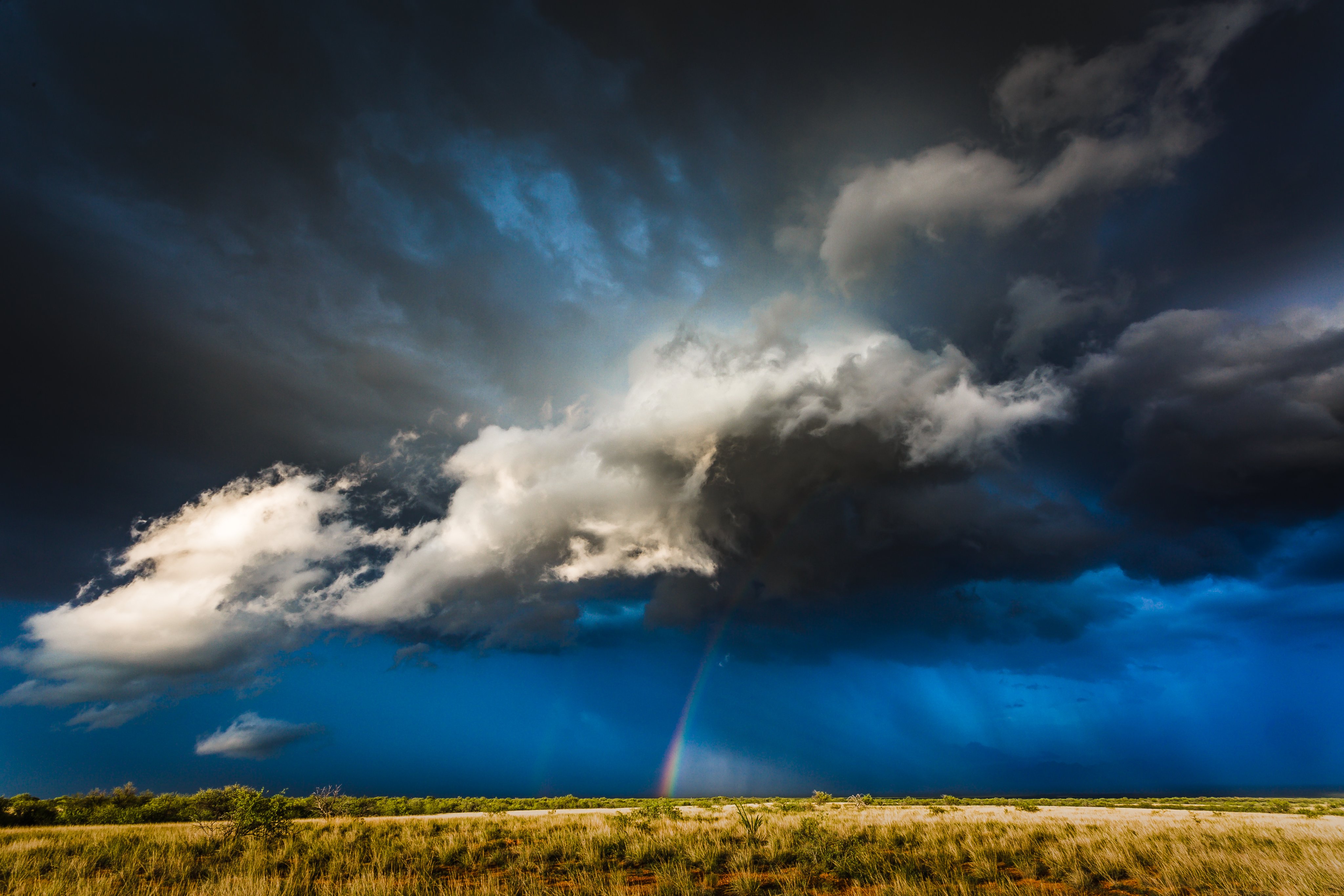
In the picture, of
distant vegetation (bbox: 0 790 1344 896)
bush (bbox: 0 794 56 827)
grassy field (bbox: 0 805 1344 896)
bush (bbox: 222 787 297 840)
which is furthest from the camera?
bush (bbox: 0 794 56 827)

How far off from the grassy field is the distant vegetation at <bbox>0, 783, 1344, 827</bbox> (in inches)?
160

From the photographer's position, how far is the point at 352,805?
52062 mm

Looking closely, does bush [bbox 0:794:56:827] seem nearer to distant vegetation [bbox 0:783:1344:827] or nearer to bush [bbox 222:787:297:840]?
distant vegetation [bbox 0:783:1344:827]

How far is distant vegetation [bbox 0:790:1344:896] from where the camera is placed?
12609 mm

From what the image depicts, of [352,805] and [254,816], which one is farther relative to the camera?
[352,805]

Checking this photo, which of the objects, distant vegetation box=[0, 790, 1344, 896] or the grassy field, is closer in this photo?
distant vegetation box=[0, 790, 1344, 896]

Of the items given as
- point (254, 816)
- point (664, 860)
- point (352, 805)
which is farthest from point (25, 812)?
point (664, 860)

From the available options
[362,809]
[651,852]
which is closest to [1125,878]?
[651,852]

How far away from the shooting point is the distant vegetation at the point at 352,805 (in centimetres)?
3656

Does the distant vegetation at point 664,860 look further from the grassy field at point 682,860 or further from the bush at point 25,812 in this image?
the bush at point 25,812

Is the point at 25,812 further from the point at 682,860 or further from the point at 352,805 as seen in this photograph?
the point at 682,860

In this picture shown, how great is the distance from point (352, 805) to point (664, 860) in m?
51.3

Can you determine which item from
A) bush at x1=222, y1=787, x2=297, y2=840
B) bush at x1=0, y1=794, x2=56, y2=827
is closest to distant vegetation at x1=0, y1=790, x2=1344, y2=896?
bush at x1=222, y1=787, x2=297, y2=840

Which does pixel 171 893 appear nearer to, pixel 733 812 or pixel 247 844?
pixel 247 844
